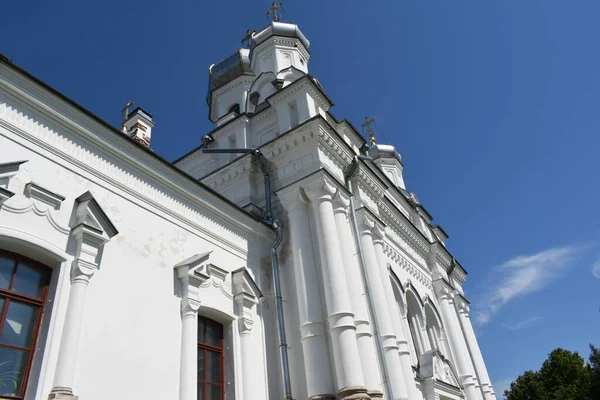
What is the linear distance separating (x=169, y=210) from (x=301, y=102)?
16.9ft

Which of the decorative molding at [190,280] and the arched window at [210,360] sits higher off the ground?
the decorative molding at [190,280]

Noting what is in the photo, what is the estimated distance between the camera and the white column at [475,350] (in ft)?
55.9

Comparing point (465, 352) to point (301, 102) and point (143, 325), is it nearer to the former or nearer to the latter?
point (301, 102)

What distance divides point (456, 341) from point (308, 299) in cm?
853

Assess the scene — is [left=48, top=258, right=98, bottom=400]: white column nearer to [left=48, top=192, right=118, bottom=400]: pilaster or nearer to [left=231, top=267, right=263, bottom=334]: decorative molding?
[left=48, top=192, right=118, bottom=400]: pilaster

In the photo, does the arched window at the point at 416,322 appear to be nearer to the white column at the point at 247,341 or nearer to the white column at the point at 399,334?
the white column at the point at 399,334

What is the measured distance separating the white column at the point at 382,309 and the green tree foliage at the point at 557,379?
88.2 ft

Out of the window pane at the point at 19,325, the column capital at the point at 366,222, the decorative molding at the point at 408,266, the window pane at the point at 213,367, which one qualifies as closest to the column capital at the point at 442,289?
the decorative molding at the point at 408,266

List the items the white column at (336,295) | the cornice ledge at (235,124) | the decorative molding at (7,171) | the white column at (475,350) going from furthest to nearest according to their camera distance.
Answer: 1. the white column at (475,350)
2. the cornice ledge at (235,124)
3. the white column at (336,295)
4. the decorative molding at (7,171)

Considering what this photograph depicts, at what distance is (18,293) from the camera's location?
580cm

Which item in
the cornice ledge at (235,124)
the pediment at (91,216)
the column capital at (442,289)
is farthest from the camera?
the column capital at (442,289)

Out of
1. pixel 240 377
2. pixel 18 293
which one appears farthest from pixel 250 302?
pixel 18 293

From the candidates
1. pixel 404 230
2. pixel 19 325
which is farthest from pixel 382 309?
pixel 19 325

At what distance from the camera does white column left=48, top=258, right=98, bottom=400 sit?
5469mm
